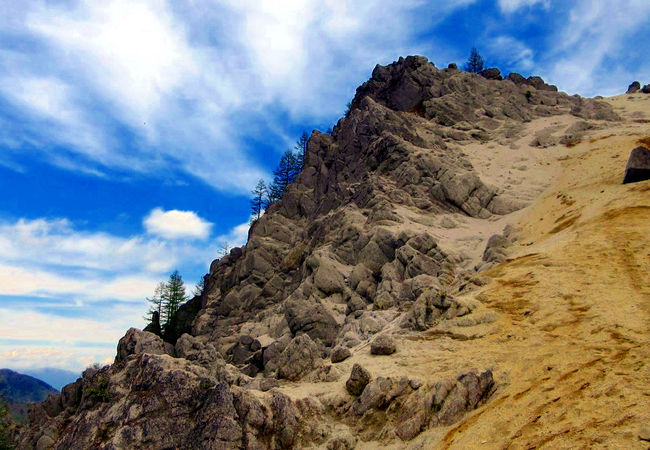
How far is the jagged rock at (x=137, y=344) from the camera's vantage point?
20.7 m

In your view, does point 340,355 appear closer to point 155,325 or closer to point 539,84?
point 155,325

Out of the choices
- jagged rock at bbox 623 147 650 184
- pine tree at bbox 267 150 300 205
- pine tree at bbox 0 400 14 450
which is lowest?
pine tree at bbox 0 400 14 450

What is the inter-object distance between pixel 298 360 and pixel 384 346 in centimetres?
400

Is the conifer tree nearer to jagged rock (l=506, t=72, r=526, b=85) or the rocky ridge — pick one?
the rocky ridge

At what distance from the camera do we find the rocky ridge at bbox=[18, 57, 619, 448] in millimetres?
14102

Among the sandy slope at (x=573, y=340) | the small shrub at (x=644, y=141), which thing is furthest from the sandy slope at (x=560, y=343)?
the small shrub at (x=644, y=141)

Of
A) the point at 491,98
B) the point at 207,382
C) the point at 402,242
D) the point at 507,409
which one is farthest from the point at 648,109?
the point at 207,382

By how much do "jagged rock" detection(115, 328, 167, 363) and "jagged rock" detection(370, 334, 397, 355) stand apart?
1047 centimetres

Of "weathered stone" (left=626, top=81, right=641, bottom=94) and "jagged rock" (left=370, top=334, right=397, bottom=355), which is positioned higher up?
"weathered stone" (left=626, top=81, right=641, bottom=94)

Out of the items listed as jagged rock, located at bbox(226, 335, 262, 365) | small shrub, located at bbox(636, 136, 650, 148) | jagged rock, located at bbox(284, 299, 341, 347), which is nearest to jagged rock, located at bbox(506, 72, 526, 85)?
small shrub, located at bbox(636, 136, 650, 148)

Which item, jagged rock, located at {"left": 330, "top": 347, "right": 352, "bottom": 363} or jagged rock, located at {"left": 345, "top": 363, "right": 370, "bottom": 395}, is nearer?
jagged rock, located at {"left": 345, "top": 363, "right": 370, "bottom": 395}

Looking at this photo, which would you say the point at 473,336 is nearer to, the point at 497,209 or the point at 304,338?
→ the point at 304,338

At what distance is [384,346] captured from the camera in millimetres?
19250

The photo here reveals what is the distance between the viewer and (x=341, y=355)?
67.3ft
